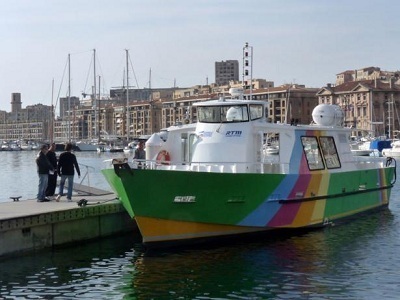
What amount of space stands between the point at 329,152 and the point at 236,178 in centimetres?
529

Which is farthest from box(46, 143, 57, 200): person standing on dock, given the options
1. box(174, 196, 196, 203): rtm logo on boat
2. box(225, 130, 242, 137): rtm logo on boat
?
box(225, 130, 242, 137): rtm logo on boat

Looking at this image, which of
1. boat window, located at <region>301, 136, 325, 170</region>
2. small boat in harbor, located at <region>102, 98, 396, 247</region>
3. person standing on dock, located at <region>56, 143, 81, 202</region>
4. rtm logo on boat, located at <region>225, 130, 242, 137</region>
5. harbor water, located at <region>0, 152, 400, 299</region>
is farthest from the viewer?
boat window, located at <region>301, 136, 325, 170</region>

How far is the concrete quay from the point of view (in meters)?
17.7

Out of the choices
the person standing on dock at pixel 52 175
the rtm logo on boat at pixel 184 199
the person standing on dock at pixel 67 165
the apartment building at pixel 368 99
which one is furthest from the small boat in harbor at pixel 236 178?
the apartment building at pixel 368 99

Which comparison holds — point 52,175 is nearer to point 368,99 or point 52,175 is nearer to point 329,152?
point 329,152

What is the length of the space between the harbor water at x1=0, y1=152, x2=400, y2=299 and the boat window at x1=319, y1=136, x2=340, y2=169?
8.80 ft

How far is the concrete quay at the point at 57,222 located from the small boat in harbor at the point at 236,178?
1257 mm

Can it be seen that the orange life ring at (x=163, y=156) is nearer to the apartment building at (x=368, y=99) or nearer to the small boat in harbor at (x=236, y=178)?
the small boat in harbor at (x=236, y=178)

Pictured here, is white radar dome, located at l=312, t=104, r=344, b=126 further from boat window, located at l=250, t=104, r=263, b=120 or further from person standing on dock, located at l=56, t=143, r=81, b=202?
person standing on dock, located at l=56, t=143, r=81, b=202

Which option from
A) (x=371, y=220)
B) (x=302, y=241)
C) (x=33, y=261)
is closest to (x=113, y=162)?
(x=33, y=261)

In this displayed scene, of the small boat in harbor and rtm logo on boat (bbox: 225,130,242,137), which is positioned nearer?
the small boat in harbor

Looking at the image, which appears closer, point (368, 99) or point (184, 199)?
point (184, 199)

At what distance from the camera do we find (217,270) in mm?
16812

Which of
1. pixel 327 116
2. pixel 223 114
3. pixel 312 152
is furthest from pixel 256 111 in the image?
pixel 327 116
